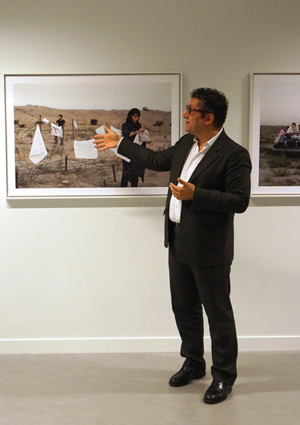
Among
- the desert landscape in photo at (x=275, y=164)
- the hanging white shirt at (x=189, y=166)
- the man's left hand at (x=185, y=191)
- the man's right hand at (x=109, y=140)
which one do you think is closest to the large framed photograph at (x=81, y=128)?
the man's right hand at (x=109, y=140)

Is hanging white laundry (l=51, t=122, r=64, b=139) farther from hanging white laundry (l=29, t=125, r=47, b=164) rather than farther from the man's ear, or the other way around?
the man's ear

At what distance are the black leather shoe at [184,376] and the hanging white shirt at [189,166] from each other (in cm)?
89

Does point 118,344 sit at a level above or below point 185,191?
below

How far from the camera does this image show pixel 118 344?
323 cm

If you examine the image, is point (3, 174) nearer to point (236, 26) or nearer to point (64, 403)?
point (64, 403)

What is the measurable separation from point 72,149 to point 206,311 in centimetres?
131

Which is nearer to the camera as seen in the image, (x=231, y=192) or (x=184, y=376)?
(x=231, y=192)

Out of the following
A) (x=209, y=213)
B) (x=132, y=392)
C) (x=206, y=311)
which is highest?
(x=209, y=213)

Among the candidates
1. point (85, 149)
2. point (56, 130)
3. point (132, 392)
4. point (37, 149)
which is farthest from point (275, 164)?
point (132, 392)

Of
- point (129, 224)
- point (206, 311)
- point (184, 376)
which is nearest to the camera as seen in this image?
point (206, 311)

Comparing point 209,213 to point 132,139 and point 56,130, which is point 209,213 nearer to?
point 132,139

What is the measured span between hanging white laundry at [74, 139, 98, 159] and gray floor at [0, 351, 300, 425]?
129cm

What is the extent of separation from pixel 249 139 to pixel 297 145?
0.31 meters

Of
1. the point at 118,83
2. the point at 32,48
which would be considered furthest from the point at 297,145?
the point at 32,48
